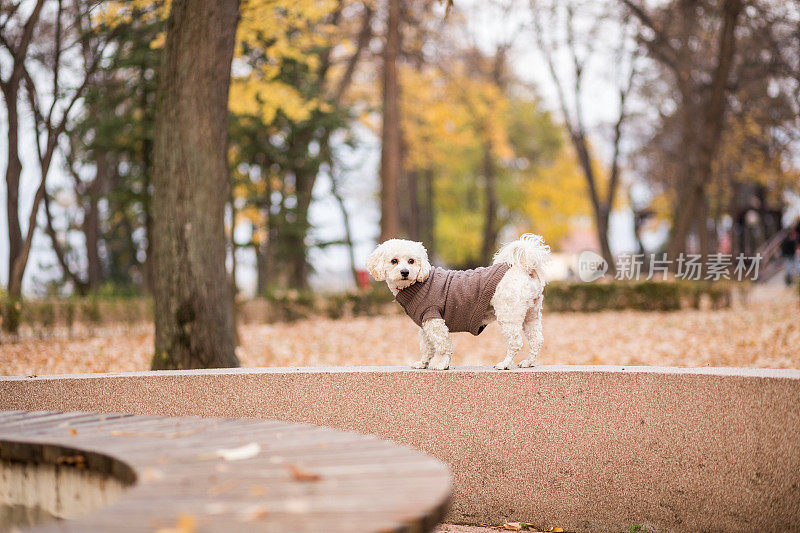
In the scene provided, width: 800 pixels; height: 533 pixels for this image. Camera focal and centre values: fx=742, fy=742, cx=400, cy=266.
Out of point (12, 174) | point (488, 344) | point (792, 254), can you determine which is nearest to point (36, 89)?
point (12, 174)

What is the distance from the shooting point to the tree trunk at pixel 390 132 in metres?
16.4

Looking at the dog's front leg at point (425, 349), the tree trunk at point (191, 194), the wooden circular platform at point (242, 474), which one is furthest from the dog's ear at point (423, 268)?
the tree trunk at point (191, 194)

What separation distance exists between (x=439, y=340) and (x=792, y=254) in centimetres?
2095

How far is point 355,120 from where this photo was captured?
2152cm

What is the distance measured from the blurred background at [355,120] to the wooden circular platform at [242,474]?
7442mm

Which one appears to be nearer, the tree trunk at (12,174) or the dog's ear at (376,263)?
the dog's ear at (376,263)

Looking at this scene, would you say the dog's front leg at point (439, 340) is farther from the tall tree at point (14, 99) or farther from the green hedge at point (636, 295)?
the green hedge at point (636, 295)

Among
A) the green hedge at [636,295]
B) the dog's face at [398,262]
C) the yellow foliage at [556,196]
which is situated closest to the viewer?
the dog's face at [398,262]

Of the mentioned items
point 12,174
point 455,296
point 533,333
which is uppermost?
point 12,174

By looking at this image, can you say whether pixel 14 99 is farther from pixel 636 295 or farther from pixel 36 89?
pixel 636 295

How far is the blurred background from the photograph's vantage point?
540 inches

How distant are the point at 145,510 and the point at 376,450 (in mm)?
986

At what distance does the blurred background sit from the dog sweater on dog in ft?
20.4

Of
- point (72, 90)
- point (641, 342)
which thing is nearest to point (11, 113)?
point (72, 90)
